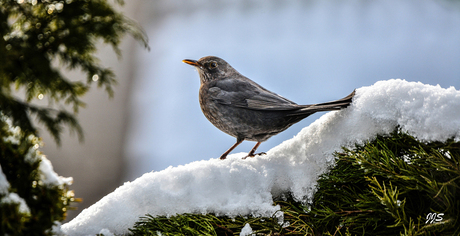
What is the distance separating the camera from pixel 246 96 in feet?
3.78

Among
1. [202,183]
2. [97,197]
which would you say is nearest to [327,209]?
[202,183]

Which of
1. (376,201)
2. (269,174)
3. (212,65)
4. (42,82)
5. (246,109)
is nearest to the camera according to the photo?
(42,82)

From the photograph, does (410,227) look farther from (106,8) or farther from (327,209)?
(106,8)

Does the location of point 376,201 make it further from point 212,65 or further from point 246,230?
point 212,65

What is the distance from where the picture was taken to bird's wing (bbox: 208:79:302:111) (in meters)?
1.08

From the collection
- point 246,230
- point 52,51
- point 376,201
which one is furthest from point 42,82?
point 376,201

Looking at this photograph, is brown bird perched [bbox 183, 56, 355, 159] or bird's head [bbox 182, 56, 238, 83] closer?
brown bird perched [bbox 183, 56, 355, 159]

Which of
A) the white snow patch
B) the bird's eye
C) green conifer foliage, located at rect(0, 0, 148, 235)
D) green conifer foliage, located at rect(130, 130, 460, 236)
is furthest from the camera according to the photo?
the bird's eye

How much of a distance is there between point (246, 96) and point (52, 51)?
0.73 metres

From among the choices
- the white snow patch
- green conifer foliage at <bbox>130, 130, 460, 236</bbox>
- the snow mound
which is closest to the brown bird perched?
the snow mound

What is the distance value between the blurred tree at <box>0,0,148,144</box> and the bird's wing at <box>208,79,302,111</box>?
0.60 m

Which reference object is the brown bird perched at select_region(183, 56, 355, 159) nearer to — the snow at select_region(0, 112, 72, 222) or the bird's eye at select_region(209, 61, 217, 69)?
the bird's eye at select_region(209, 61, 217, 69)

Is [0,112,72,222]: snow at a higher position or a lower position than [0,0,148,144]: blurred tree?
lower

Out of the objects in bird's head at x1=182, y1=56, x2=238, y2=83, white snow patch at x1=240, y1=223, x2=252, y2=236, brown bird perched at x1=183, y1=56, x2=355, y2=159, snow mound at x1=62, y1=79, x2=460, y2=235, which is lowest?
white snow patch at x1=240, y1=223, x2=252, y2=236
